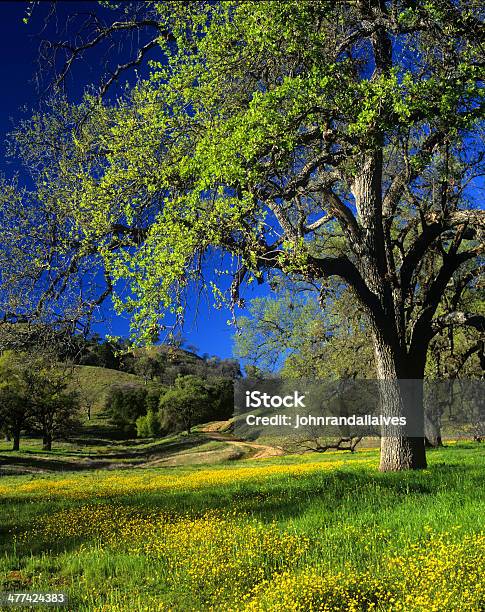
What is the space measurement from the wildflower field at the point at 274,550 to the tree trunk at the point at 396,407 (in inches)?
88.2

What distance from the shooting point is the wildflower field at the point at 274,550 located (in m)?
5.40

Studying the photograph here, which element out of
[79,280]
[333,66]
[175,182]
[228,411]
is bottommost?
[228,411]

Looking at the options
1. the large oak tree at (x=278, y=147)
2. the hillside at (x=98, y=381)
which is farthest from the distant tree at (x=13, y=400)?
the large oak tree at (x=278, y=147)

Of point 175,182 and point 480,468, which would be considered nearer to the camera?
point 175,182

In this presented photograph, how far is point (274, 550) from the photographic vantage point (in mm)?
6945

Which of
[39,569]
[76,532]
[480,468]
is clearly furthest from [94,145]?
[480,468]

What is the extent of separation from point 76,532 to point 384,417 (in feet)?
26.9

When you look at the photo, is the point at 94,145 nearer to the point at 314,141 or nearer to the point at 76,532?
the point at 314,141

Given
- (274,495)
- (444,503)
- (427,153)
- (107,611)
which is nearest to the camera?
(107,611)

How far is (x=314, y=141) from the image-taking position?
12.7 m

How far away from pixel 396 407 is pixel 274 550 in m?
7.80

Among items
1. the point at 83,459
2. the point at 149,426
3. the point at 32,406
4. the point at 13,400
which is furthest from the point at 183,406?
the point at 83,459

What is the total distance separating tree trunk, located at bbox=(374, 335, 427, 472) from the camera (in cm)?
1395
